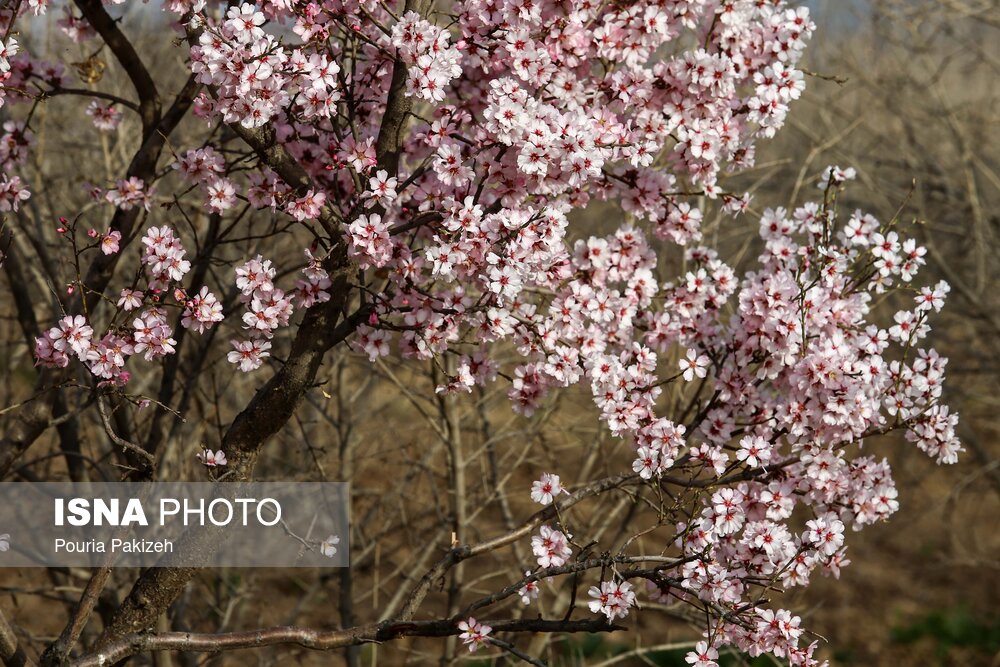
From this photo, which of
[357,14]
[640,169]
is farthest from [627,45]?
[357,14]

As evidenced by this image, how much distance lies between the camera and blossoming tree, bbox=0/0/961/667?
9.50 feet

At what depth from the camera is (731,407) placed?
341 centimetres

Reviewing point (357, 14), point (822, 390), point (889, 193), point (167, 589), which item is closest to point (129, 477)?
point (167, 589)

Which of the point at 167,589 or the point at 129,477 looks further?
the point at 129,477

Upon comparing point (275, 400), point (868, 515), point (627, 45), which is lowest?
point (868, 515)

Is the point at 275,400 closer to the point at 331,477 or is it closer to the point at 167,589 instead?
the point at 167,589

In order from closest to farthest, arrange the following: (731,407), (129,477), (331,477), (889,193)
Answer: (731,407)
(129,477)
(331,477)
(889,193)

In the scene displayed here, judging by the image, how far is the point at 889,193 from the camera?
27.0 ft

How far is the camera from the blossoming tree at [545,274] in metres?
2.89

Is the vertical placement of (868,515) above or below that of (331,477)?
below

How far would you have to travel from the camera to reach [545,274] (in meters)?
3.05

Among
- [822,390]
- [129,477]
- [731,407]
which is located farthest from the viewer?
[129,477]

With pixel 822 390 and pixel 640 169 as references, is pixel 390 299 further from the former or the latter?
pixel 822 390

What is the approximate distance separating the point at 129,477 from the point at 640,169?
6.83 feet
